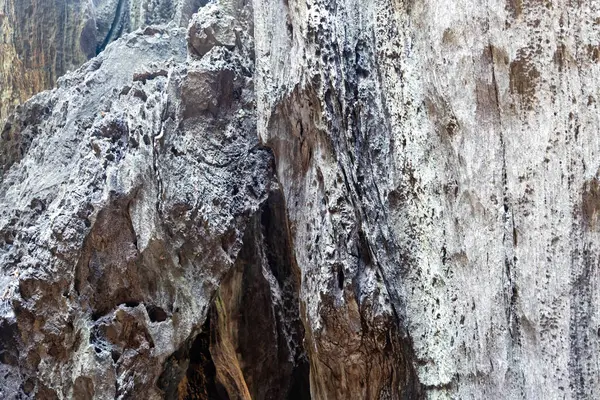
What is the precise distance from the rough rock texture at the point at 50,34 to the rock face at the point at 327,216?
3.08ft

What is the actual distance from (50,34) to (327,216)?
2.42m

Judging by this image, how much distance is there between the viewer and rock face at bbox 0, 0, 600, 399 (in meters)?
1.54

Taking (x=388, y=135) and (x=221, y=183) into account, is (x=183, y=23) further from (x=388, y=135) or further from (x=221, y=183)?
(x=388, y=135)

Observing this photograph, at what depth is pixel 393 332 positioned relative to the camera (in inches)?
67.1

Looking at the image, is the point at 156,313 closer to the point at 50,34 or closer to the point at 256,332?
the point at 256,332

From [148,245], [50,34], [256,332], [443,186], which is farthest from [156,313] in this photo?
Result: [50,34]

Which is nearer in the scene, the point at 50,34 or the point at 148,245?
the point at 148,245

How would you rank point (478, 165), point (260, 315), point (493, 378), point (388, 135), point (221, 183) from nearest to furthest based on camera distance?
point (493, 378)
point (478, 165)
point (388, 135)
point (221, 183)
point (260, 315)

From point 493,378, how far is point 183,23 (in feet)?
7.65

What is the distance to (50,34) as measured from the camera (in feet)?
10.9

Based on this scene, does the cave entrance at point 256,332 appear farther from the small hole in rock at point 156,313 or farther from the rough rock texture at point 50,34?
the rough rock texture at point 50,34

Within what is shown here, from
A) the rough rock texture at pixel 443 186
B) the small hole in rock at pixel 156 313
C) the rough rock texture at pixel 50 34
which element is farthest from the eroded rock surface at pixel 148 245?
the rough rock texture at pixel 50 34

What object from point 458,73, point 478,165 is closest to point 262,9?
point 458,73

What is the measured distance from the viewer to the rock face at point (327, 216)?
1537mm
